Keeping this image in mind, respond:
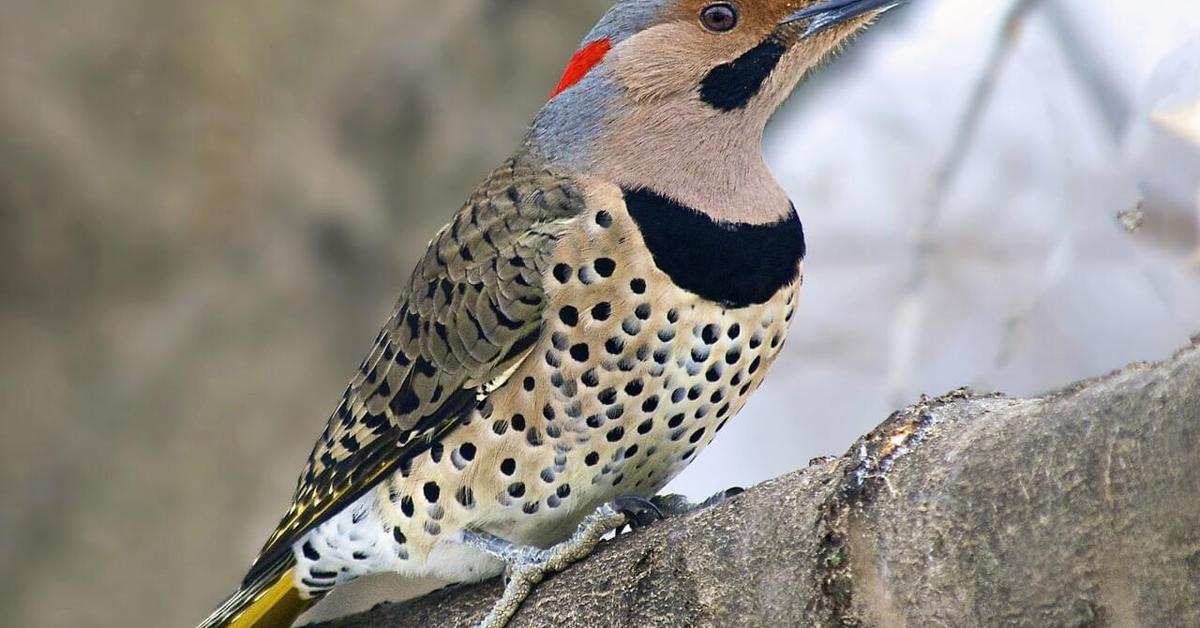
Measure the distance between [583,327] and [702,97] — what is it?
0.54m

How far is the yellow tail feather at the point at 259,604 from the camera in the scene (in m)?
2.66

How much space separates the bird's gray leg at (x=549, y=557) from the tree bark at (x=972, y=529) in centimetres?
22

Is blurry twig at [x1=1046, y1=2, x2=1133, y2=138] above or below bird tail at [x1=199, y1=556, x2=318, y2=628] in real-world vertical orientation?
below

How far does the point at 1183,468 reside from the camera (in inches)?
46.8

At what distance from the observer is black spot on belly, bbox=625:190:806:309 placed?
2.34m

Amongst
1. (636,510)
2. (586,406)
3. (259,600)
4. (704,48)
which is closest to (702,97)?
(704,48)

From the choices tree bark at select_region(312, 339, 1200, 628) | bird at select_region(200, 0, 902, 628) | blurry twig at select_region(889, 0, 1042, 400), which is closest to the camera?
tree bark at select_region(312, 339, 1200, 628)

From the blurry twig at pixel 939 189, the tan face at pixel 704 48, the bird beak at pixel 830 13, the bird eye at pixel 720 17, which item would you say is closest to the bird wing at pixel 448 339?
the tan face at pixel 704 48

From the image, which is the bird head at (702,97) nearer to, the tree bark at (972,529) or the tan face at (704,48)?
the tan face at (704,48)

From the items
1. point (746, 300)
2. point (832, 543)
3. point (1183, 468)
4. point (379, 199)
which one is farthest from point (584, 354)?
point (379, 199)

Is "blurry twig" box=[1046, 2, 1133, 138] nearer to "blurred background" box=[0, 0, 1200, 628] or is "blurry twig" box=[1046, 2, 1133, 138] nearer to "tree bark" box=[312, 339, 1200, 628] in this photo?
"blurred background" box=[0, 0, 1200, 628]

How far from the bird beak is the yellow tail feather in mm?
1433

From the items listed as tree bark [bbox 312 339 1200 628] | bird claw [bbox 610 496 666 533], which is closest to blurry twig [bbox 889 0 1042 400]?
bird claw [bbox 610 496 666 533]

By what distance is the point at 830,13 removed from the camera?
8.14 feet
